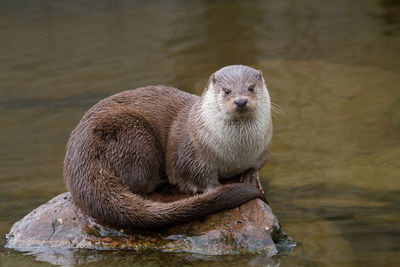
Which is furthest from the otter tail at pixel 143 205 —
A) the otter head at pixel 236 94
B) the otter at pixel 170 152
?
the otter head at pixel 236 94

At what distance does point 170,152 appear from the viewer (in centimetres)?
369

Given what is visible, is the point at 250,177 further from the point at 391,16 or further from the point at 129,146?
the point at 391,16

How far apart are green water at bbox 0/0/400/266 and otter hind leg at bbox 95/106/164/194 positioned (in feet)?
1.33

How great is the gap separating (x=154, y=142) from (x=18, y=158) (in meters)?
2.48

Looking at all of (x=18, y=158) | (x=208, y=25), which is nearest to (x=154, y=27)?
(x=208, y=25)

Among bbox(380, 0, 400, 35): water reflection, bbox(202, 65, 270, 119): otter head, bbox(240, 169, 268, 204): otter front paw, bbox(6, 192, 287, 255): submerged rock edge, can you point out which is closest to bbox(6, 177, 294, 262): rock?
→ bbox(6, 192, 287, 255): submerged rock edge

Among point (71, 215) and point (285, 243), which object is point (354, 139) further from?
point (71, 215)

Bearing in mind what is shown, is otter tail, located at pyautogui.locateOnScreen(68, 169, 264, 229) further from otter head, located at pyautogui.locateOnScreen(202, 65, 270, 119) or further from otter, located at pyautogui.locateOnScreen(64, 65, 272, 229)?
otter head, located at pyautogui.locateOnScreen(202, 65, 270, 119)

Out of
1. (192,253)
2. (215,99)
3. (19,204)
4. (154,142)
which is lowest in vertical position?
(19,204)

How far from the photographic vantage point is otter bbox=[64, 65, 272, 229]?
342cm

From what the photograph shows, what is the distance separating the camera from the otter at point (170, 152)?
3.42m

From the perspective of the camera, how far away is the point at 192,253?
3.46m

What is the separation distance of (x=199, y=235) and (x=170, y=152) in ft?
1.65

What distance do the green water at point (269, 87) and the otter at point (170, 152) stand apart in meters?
0.27
